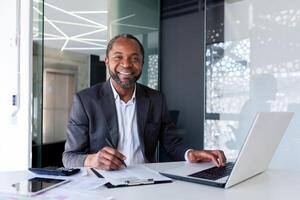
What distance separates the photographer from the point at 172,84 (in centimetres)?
326

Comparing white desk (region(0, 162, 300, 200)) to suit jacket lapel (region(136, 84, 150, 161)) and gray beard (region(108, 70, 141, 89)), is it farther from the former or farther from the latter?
gray beard (region(108, 70, 141, 89))

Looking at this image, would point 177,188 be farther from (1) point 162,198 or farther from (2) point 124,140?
(2) point 124,140

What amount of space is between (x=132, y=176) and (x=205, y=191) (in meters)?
0.28

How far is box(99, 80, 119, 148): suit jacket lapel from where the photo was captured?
168 centimetres

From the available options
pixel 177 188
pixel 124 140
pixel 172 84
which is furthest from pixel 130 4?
pixel 177 188

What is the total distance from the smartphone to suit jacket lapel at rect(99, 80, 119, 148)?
588 millimetres

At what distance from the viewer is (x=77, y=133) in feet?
5.32

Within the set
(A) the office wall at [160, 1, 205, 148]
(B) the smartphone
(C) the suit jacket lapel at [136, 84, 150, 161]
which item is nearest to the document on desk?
(B) the smartphone

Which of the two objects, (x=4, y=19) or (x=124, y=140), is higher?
(x=4, y=19)

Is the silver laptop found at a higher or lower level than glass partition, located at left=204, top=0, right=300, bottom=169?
lower

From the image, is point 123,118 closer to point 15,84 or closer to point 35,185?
point 35,185

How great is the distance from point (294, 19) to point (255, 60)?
0.42 metres

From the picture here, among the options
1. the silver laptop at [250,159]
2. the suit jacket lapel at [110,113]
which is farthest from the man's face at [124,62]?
the silver laptop at [250,159]

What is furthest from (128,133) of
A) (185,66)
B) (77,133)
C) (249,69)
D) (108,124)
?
(185,66)
